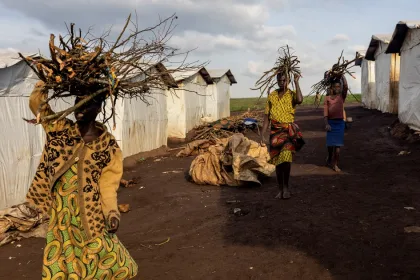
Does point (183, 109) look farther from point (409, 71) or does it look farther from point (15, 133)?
A: point (15, 133)

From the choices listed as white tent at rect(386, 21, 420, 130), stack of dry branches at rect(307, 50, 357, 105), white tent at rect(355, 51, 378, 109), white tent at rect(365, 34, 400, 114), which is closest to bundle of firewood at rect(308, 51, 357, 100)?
stack of dry branches at rect(307, 50, 357, 105)

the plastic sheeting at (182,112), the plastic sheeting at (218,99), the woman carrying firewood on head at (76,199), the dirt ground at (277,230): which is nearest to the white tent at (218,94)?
the plastic sheeting at (218,99)

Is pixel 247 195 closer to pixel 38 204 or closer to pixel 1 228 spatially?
pixel 1 228

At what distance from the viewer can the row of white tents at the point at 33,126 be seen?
6609mm

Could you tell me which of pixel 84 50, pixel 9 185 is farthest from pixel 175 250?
pixel 9 185

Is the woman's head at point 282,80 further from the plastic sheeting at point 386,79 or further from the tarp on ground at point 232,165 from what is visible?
the plastic sheeting at point 386,79

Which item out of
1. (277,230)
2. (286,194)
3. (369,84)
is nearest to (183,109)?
(286,194)

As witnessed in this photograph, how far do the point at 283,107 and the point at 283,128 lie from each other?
0.31 meters

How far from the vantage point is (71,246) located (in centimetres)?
263

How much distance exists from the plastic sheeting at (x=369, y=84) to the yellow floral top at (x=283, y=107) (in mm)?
17773

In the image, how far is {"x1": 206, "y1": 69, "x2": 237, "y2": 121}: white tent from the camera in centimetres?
2505

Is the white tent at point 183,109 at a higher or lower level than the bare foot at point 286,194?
higher

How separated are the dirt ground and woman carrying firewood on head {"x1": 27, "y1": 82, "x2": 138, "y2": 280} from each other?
1.55 meters

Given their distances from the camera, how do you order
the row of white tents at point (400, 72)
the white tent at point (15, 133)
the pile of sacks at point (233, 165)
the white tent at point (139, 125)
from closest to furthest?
the white tent at point (15, 133)
the pile of sacks at point (233, 165)
the white tent at point (139, 125)
the row of white tents at point (400, 72)
